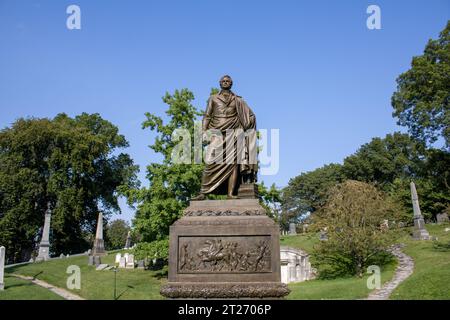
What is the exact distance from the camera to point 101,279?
Result: 25547mm

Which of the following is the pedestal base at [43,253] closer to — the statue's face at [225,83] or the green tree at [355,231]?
the green tree at [355,231]

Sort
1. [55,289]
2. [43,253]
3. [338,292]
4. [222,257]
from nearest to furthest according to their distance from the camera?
[222,257]
[338,292]
[55,289]
[43,253]

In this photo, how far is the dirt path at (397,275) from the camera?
59.2 ft

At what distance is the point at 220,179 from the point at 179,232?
1.58 metres

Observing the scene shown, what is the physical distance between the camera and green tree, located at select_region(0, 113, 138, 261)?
3791 centimetres

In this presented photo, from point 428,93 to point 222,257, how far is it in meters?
26.9

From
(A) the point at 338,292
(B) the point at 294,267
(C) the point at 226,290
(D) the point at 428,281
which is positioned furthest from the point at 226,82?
(B) the point at 294,267

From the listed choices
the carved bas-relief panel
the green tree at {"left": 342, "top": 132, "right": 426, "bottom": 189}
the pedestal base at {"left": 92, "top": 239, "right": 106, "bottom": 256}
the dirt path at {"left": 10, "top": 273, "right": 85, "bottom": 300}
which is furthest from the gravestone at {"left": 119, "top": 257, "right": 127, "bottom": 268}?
the green tree at {"left": 342, "top": 132, "right": 426, "bottom": 189}

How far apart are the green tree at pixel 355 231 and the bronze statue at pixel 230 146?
61.8 ft

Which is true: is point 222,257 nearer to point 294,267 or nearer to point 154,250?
point 154,250

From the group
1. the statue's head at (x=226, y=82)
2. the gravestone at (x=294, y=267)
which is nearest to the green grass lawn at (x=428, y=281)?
the gravestone at (x=294, y=267)

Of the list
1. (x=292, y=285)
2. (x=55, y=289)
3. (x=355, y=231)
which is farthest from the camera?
(x=292, y=285)
